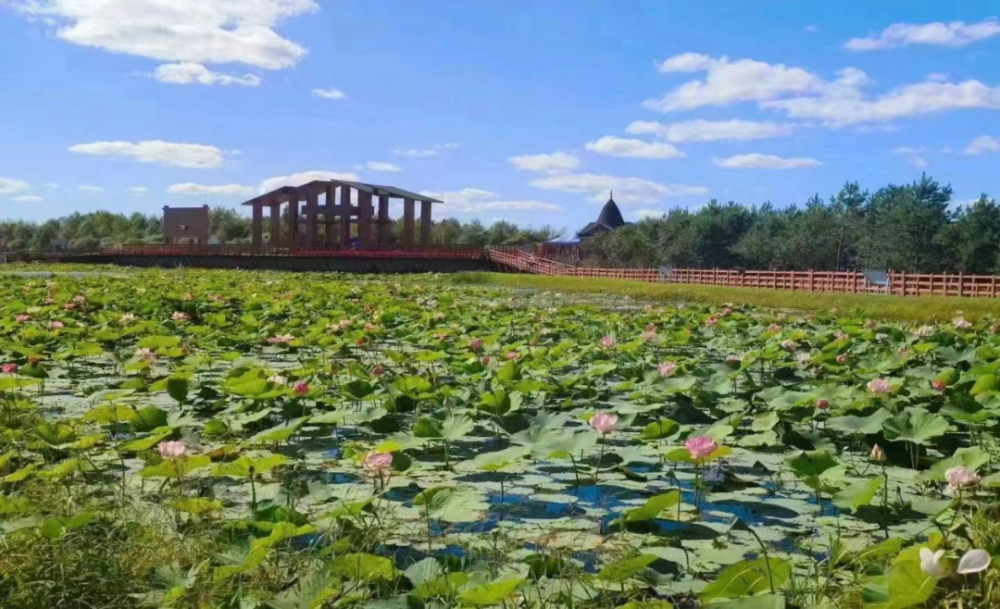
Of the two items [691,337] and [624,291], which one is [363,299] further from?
[624,291]

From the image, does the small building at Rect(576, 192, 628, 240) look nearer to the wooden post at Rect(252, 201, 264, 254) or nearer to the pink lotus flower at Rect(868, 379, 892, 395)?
the wooden post at Rect(252, 201, 264, 254)

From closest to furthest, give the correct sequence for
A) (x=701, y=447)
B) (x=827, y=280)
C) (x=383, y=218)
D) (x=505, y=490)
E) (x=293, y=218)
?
(x=701, y=447) → (x=505, y=490) → (x=827, y=280) → (x=293, y=218) → (x=383, y=218)

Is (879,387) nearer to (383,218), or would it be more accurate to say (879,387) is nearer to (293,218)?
(293,218)

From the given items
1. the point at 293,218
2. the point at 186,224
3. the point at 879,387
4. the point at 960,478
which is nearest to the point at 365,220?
the point at 293,218

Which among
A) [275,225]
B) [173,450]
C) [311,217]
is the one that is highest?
[311,217]

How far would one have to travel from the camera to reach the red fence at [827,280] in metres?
17.0

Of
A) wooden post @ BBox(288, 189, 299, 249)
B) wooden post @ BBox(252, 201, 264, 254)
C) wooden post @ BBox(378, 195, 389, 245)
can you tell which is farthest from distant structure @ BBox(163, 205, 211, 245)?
wooden post @ BBox(378, 195, 389, 245)

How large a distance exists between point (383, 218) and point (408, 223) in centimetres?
128

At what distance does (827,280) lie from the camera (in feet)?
64.5

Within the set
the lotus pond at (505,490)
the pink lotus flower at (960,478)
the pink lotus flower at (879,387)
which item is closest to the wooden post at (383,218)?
the lotus pond at (505,490)

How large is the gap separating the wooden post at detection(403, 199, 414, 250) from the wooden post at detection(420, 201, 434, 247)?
121 centimetres

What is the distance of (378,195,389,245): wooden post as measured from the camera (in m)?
38.0

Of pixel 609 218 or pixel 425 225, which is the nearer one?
pixel 425 225

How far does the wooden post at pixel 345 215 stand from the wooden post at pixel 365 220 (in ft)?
1.60
